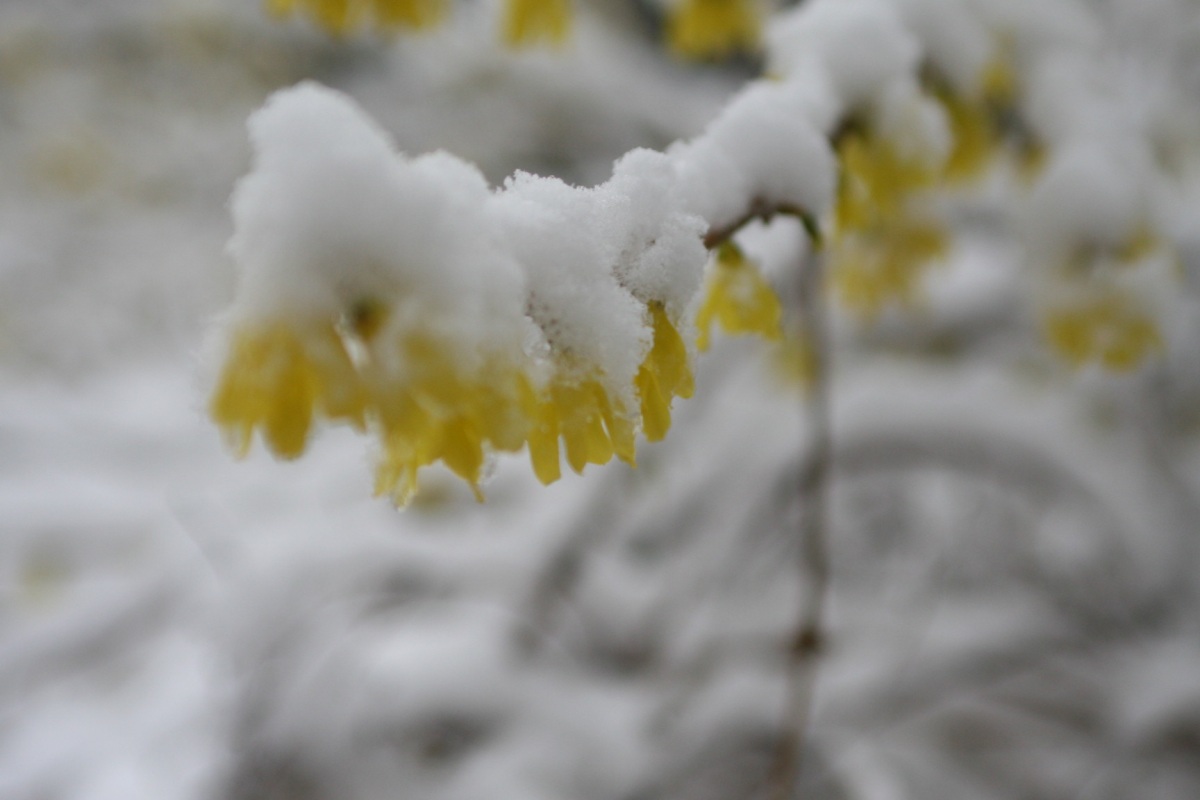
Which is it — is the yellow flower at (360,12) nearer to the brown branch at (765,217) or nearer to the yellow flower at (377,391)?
the brown branch at (765,217)

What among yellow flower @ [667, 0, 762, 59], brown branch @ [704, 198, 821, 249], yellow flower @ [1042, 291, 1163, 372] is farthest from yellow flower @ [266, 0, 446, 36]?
yellow flower @ [1042, 291, 1163, 372]

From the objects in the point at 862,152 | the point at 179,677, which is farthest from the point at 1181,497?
the point at 179,677

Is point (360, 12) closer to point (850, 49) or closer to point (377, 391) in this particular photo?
point (850, 49)

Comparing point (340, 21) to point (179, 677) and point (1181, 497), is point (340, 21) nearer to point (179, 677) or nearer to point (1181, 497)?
point (179, 677)

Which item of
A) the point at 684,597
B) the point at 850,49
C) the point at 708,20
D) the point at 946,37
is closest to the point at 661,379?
the point at 850,49

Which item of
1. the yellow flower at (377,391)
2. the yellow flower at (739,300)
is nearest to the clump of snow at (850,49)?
the yellow flower at (739,300)
